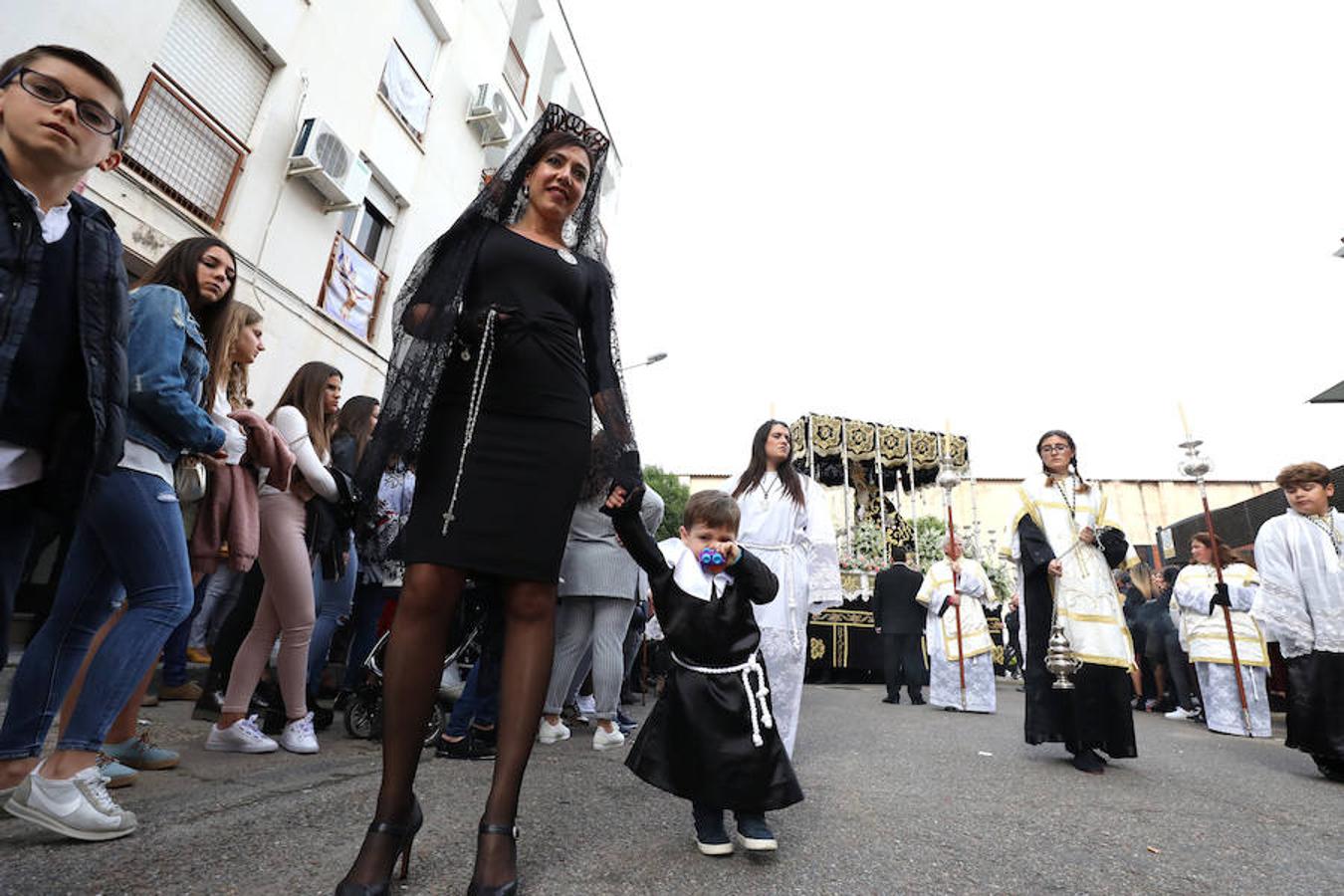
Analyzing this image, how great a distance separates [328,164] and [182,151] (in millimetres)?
1716

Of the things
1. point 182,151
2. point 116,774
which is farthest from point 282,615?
point 182,151

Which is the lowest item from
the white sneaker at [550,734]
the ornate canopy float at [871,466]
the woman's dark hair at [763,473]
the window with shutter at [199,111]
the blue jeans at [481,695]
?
the white sneaker at [550,734]

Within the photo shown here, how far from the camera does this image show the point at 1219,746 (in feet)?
18.9

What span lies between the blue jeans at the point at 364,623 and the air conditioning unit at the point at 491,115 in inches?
430

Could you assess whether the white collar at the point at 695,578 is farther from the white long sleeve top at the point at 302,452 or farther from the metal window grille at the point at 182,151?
the metal window grille at the point at 182,151

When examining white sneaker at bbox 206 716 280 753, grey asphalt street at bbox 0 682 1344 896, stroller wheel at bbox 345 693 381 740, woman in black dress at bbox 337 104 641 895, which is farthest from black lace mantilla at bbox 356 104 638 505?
stroller wheel at bbox 345 693 381 740

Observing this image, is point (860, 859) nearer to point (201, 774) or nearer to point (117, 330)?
point (201, 774)

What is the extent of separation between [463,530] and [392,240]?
10867mm

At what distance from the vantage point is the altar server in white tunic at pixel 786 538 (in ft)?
12.0

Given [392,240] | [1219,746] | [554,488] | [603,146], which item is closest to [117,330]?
[554,488]

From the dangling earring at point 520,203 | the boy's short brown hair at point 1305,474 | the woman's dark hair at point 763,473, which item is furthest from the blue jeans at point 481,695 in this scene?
the boy's short brown hair at point 1305,474

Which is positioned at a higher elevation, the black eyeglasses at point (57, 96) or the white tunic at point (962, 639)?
the black eyeglasses at point (57, 96)

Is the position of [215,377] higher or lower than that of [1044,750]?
higher

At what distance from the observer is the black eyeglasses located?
153 cm
